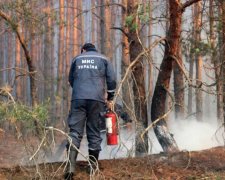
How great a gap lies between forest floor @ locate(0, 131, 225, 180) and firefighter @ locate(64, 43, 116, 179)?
41 centimetres

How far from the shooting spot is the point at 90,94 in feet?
23.1

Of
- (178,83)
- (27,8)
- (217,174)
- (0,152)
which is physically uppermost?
(27,8)

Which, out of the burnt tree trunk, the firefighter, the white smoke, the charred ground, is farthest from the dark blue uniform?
the white smoke

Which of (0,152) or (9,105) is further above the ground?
(9,105)

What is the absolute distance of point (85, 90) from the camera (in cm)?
706

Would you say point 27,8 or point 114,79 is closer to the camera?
point 114,79

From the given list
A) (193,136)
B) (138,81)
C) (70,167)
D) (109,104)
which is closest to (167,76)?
(138,81)

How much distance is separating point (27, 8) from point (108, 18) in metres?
16.9

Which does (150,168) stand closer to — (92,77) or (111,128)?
(111,128)

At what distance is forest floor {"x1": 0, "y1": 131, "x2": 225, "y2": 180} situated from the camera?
676 centimetres

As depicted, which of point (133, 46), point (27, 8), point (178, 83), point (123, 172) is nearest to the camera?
point (123, 172)

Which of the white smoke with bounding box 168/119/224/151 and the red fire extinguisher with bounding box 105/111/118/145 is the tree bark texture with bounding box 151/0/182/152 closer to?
the red fire extinguisher with bounding box 105/111/118/145

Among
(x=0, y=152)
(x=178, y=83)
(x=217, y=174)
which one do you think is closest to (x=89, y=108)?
(x=217, y=174)

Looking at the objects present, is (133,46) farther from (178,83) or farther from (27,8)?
(178,83)
